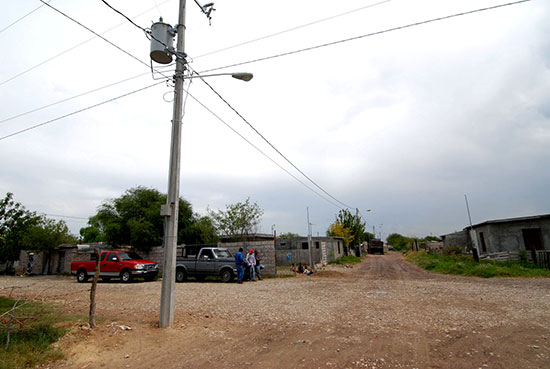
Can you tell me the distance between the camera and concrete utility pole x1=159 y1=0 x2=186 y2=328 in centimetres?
661

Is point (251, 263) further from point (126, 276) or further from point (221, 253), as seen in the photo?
point (126, 276)

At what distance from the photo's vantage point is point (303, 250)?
90.5 feet

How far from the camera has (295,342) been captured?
18.3 ft

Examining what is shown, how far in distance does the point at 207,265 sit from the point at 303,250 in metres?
13.0

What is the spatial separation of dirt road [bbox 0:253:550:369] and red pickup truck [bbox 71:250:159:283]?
7.71 meters

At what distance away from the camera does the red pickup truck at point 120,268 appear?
1709 centimetres

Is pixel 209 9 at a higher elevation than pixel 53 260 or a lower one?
higher

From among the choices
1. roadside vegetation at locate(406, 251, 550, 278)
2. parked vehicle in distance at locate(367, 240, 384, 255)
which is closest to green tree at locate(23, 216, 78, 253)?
roadside vegetation at locate(406, 251, 550, 278)

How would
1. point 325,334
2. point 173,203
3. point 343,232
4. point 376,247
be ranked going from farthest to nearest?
point 376,247
point 343,232
point 173,203
point 325,334

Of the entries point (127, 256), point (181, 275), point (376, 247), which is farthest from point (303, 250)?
point (376, 247)

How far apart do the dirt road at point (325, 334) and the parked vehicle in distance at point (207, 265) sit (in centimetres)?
632

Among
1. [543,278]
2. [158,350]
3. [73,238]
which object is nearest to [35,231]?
[73,238]

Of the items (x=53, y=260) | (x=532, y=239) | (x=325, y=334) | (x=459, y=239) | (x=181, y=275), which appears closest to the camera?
(x=325, y=334)

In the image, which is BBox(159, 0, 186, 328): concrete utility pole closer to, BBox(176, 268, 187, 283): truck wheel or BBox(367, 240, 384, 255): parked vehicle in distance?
BBox(176, 268, 187, 283): truck wheel
